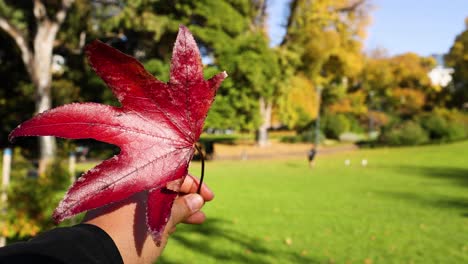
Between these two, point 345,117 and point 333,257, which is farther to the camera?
point 345,117

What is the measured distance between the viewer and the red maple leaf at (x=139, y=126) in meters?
0.96

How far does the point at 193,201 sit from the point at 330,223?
8006 millimetres

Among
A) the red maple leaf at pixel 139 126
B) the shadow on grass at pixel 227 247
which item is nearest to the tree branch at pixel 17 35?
the shadow on grass at pixel 227 247

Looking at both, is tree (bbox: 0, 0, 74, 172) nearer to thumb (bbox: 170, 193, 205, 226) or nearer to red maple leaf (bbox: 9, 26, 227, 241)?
thumb (bbox: 170, 193, 205, 226)

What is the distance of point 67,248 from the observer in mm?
1095

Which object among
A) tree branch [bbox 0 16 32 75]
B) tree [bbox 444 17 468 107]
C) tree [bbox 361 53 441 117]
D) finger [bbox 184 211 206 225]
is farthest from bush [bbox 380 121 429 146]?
finger [bbox 184 211 206 225]

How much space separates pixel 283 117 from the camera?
107 ft

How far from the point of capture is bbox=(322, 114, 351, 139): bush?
46188mm

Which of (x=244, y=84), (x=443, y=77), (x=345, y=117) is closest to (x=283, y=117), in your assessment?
(x=244, y=84)

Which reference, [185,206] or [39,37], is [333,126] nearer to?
[39,37]

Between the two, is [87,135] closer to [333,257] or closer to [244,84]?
[333,257]

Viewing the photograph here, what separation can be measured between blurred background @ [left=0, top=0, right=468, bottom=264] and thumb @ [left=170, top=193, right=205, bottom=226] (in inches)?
30.1

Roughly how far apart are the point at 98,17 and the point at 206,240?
18099 millimetres

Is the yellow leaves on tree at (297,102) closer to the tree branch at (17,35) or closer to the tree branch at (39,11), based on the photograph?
the tree branch at (39,11)
